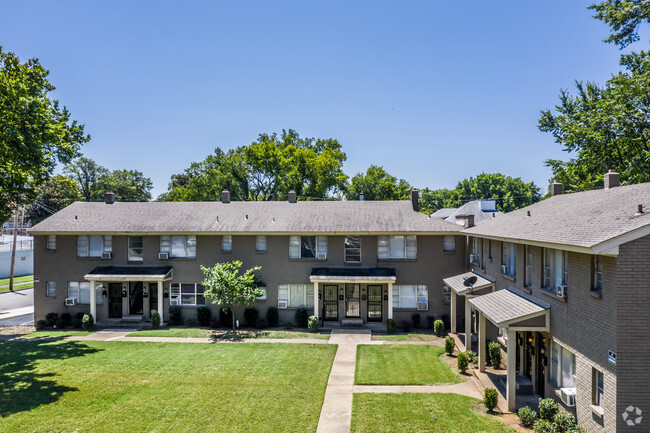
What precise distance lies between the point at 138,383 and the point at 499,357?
Answer: 526 inches

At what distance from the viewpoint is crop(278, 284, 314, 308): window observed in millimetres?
23203

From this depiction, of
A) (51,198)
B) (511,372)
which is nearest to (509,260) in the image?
(511,372)

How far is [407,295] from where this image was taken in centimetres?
2280

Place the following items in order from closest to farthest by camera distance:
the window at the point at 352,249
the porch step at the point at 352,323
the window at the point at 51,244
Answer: the porch step at the point at 352,323, the window at the point at 352,249, the window at the point at 51,244

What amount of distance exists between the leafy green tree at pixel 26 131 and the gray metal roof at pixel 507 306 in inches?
823

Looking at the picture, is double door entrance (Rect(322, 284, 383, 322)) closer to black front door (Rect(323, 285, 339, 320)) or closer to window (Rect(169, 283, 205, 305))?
black front door (Rect(323, 285, 339, 320))

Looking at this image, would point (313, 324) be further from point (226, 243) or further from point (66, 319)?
point (66, 319)

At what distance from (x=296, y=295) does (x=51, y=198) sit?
1922 inches

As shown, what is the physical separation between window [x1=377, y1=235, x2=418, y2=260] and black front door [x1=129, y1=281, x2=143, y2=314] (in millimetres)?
14545

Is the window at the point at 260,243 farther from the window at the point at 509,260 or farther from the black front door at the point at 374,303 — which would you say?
the window at the point at 509,260

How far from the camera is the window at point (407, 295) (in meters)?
22.8

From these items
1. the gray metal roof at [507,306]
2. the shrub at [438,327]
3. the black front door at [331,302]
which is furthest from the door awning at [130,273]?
the gray metal roof at [507,306]

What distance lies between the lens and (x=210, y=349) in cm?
1834

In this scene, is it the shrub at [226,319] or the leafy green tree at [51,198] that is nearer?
the shrub at [226,319]
